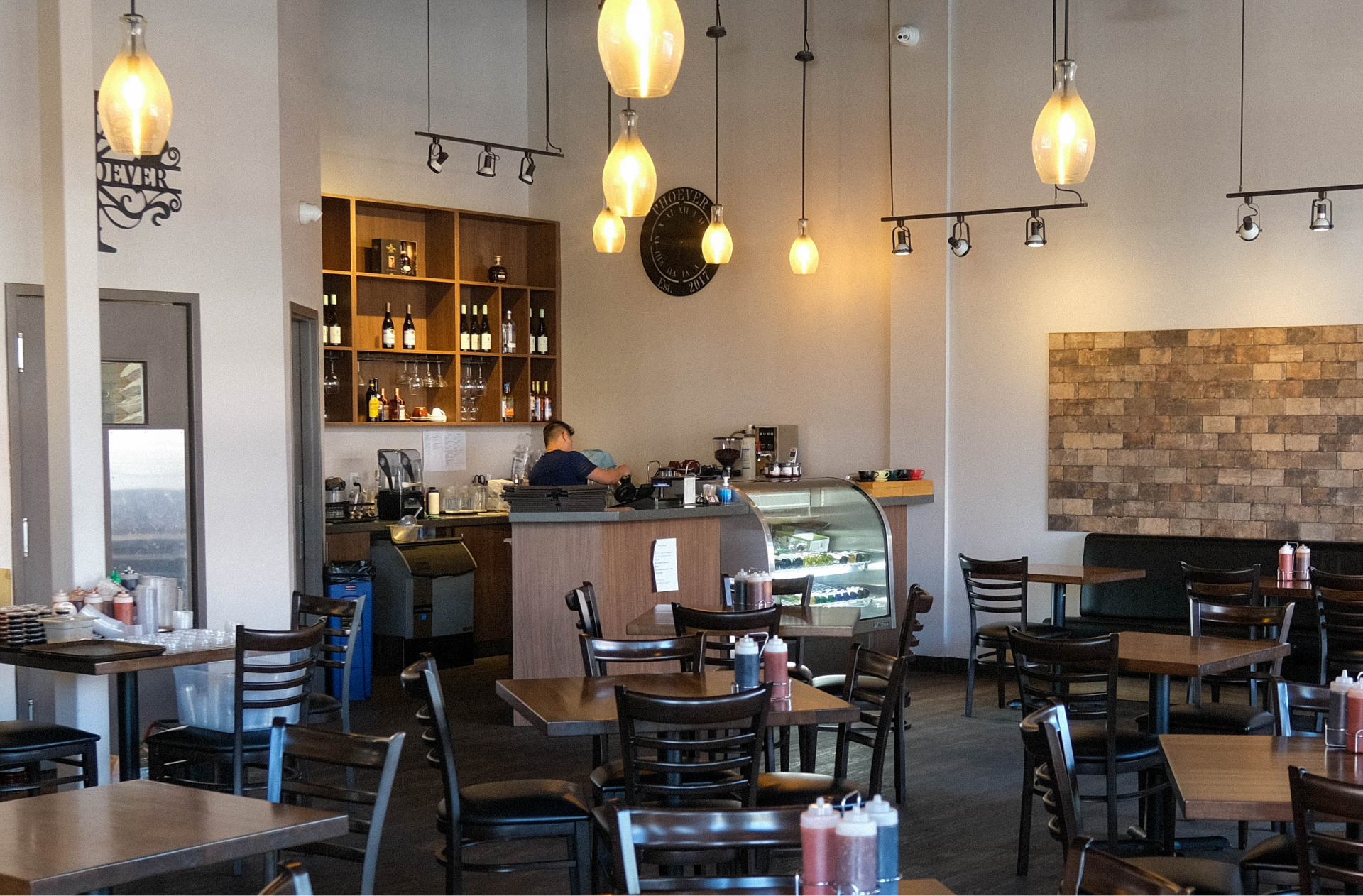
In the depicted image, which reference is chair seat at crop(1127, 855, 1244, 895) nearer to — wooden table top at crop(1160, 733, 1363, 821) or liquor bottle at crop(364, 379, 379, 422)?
wooden table top at crop(1160, 733, 1363, 821)

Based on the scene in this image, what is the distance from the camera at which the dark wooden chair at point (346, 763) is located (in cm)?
288

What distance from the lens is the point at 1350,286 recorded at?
7676 mm

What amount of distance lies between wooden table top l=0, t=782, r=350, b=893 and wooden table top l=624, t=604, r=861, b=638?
7.97 feet

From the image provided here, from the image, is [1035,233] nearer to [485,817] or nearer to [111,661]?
[485,817]

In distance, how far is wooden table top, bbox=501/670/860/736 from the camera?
377 cm

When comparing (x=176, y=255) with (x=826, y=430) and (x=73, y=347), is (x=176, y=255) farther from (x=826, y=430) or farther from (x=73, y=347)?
(x=826, y=430)

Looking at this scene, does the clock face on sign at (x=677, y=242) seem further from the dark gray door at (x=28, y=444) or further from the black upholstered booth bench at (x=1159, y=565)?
the dark gray door at (x=28, y=444)

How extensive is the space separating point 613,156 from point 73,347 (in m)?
2.53

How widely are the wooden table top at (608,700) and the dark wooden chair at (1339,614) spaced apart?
3449mm

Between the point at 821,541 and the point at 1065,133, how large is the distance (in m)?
3.34

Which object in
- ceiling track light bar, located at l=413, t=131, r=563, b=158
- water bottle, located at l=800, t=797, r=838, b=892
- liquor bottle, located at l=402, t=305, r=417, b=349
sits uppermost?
ceiling track light bar, located at l=413, t=131, r=563, b=158

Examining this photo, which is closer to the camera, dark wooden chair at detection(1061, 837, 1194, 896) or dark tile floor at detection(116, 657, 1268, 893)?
dark wooden chair at detection(1061, 837, 1194, 896)

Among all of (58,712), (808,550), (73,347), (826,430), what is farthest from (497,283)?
(58,712)

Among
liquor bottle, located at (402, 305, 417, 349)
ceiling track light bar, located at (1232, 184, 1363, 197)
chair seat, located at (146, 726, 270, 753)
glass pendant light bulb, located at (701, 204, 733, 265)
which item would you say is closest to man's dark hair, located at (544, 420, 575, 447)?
glass pendant light bulb, located at (701, 204, 733, 265)
